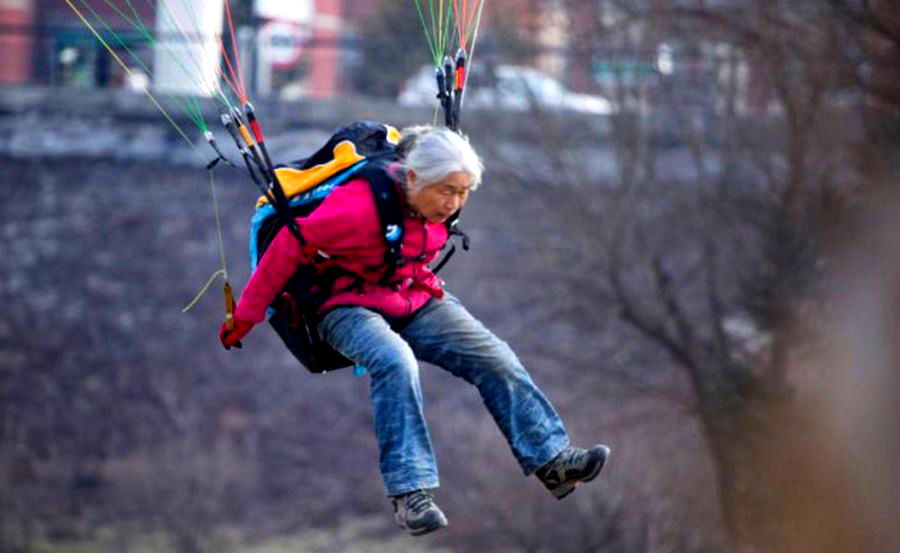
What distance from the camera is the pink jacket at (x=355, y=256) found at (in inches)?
229

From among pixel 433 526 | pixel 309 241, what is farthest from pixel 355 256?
pixel 433 526

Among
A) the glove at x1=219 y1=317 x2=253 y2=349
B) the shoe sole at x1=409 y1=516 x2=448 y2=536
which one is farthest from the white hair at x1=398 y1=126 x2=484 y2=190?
the shoe sole at x1=409 y1=516 x2=448 y2=536

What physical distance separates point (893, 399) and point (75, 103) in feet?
38.1

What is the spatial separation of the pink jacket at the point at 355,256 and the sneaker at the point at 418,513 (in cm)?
71

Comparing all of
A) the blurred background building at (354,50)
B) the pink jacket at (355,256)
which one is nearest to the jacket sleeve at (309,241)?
the pink jacket at (355,256)

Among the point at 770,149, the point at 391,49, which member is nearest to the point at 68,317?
the point at 391,49

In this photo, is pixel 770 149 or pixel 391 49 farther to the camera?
pixel 391 49

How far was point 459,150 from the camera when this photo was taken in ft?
18.8

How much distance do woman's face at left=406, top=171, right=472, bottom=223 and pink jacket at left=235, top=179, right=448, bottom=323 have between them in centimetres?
12

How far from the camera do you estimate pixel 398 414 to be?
576 cm

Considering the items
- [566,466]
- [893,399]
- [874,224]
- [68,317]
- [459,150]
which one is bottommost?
[68,317]

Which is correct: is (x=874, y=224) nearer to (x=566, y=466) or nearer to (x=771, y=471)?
(x=771, y=471)

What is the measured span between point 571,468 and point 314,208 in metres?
1.31

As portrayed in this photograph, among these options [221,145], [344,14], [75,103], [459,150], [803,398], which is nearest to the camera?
[459,150]
